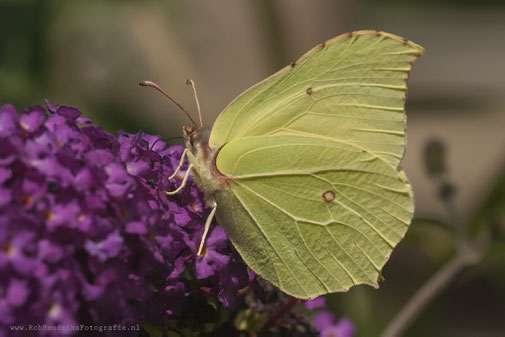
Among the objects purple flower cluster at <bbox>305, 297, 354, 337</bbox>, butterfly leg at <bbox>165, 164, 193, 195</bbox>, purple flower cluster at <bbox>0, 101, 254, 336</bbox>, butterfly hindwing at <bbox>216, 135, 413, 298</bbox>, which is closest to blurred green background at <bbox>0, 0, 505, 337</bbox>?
purple flower cluster at <bbox>305, 297, 354, 337</bbox>

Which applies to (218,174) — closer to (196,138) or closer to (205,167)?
(205,167)

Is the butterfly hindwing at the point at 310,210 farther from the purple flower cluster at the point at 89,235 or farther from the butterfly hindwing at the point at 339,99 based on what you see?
the purple flower cluster at the point at 89,235

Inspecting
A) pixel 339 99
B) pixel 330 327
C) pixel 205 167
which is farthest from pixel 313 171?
pixel 330 327

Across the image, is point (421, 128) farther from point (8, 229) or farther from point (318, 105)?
point (8, 229)

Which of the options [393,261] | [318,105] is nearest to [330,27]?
[393,261]

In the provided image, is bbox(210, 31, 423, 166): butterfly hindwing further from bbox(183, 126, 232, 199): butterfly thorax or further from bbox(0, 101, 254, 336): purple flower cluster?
bbox(0, 101, 254, 336): purple flower cluster

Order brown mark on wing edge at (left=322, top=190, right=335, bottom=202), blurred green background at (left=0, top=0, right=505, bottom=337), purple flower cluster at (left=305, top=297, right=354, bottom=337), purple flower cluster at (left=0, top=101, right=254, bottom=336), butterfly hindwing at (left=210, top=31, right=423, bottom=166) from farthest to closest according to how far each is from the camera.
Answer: blurred green background at (left=0, top=0, right=505, bottom=337) → purple flower cluster at (left=305, top=297, right=354, bottom=337) → brown mark on wing edge at (left=322, top=190, right=335, bottom=202) → butterfly hindwing at (left=210, top=31, right=423, bottom=166) → purple flower cluster at (left=0, top=101, right=254, bottom=336)

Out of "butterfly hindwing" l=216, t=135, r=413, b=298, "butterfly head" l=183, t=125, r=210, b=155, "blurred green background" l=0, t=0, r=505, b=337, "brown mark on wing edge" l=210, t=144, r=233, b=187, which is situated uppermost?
"butterfly head" l=183, t=125, r=210, b=155
